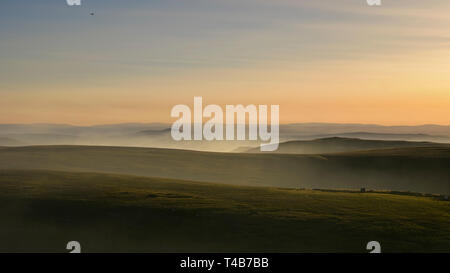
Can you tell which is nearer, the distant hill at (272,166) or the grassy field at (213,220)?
the grassy field at (213,220)

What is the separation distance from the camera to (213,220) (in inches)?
1344

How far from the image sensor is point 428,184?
72.5m

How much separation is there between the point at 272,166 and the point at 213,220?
54768 millimetres

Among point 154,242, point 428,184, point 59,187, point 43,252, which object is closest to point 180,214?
point 154,242

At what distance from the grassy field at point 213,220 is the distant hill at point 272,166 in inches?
1164

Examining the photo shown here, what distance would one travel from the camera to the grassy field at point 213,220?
98.0 feet

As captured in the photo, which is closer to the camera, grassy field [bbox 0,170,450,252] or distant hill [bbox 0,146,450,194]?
grassy field [bbox 0,170,450,252]

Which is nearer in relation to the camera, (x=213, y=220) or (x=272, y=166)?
(x=213, y=220)

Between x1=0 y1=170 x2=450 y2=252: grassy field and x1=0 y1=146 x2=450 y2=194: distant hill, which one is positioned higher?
x1=0 y1=146 x2=450 y2=194: distant hill

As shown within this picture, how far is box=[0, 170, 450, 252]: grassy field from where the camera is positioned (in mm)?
29859

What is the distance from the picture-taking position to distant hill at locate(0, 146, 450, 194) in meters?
75.0

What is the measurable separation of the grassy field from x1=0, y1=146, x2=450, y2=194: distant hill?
97.0 ft

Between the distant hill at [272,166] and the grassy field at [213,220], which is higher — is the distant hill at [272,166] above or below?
above
